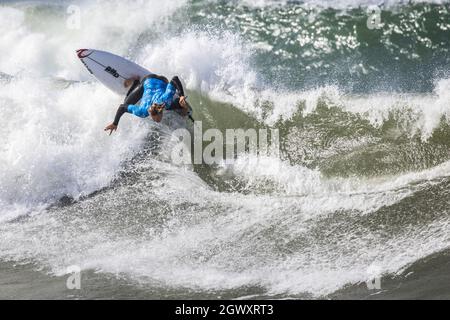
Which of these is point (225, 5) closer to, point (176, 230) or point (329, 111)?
point (329, 111)

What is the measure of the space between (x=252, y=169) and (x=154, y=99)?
168 centimetres

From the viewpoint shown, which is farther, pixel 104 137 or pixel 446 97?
pixel 104 137

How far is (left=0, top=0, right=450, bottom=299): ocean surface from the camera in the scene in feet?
19.3

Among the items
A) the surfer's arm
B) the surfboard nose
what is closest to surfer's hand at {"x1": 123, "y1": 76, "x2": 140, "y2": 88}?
the surfboard nose

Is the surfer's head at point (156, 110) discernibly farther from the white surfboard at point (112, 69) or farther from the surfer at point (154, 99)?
the white surfboard at point (112, 69)

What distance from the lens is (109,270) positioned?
6.32 meters

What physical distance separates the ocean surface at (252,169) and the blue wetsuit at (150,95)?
464 mm

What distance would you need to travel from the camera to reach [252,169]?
7785mm

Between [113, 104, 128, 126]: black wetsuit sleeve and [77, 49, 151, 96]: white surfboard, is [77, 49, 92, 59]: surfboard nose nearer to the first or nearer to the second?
[77, 49, 151, 96]: white surfboard

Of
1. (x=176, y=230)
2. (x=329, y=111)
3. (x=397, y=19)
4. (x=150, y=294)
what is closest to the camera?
(x=150, y=294)

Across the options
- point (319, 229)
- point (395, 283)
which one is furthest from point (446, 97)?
point (395, 283)

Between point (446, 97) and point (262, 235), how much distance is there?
3046 mm

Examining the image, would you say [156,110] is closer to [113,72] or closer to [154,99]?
[154,99]

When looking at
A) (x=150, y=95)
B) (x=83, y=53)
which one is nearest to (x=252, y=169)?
(x=150, y=95)
